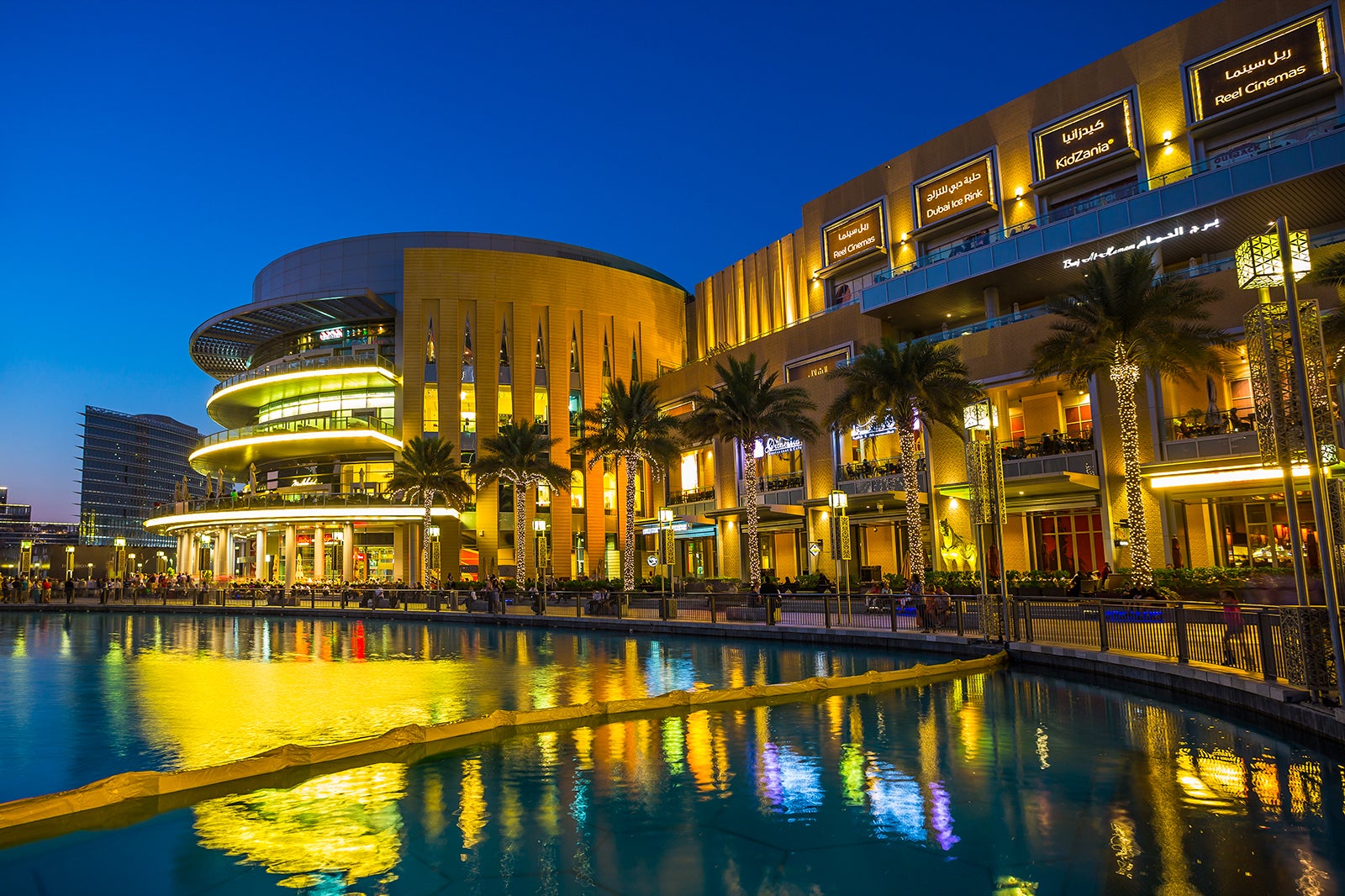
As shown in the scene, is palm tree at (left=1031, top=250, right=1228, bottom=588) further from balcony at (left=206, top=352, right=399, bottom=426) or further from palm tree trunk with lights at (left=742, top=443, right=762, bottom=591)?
balcony at (left=206, top=352, right=399, bottom=426)

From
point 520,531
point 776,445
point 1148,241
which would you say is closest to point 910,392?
point 1148,241

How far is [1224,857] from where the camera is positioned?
6.86 m

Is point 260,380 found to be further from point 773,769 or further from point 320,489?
point 773,769

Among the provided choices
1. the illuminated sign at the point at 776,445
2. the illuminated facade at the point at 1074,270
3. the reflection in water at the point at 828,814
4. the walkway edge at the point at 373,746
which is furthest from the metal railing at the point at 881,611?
the illuminated sign at the point at 776,445

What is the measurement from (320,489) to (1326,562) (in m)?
66.9

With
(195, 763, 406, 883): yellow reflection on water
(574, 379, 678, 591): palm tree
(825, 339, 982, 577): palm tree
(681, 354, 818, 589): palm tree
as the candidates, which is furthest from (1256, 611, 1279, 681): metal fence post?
(574, 379, 678, 591): palm tree

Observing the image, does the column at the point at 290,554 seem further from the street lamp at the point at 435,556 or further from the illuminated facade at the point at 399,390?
the street lamp at the point at 435,556

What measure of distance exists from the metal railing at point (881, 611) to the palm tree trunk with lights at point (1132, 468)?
7727 mm

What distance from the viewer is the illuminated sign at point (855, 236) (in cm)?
4909

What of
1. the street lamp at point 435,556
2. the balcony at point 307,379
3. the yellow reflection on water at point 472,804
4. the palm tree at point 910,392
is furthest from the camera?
the balcony at point 307,379

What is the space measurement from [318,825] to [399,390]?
6453 cm

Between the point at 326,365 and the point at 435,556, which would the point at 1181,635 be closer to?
the point at 435,556

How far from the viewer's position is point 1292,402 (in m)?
11.6

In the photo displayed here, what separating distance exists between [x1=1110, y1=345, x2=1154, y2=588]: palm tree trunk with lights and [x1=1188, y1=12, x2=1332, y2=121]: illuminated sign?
47.3 feet
